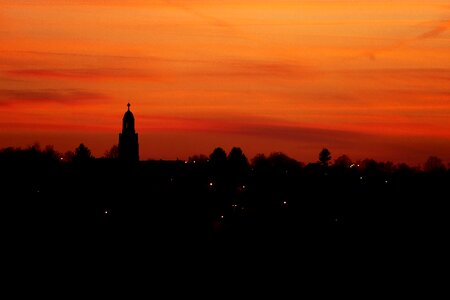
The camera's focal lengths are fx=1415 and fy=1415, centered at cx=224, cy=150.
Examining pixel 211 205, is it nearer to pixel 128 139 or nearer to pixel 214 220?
pixel 214 220

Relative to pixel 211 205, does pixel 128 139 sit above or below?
above

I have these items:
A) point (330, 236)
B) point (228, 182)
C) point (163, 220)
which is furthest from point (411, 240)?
point (228, 182)

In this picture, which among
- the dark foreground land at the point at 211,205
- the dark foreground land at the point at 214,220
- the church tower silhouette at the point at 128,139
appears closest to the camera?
the dark foreground land at the point at 214,220

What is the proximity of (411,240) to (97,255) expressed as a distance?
1952cm

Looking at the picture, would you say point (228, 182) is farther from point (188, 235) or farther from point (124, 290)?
point (124, 290)

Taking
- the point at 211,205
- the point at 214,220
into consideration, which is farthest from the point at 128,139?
the point at 214,220

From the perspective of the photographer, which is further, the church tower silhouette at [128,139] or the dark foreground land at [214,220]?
the church tower silhouette at [128,139]

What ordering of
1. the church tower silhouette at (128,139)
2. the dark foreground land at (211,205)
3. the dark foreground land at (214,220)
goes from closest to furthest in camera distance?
the dark foreground land at (214,220) → the dark foreground land at (211,205) → the church tower silhouette at (128,139)

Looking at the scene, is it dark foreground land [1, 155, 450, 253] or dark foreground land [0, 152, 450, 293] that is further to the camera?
dark foreground land [1, 155, 450, 253]

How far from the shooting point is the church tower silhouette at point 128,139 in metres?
131

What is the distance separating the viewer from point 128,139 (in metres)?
131

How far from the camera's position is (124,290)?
164 ft

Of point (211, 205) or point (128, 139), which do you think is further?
point (128, 139)

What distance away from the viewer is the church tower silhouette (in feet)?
429
